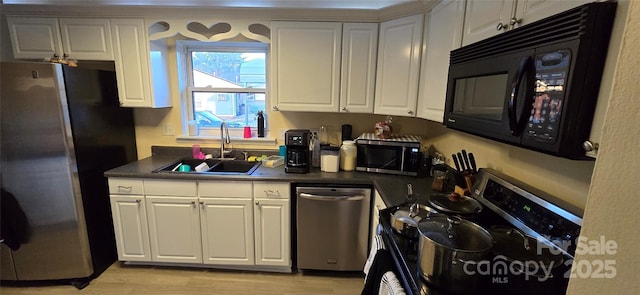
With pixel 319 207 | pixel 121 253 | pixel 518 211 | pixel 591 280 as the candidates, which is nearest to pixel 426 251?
pixel 591 280

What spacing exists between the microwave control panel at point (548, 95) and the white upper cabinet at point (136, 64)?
250 centimetres

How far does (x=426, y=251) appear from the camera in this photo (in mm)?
831

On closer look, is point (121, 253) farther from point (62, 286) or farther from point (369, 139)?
point (369, 139)

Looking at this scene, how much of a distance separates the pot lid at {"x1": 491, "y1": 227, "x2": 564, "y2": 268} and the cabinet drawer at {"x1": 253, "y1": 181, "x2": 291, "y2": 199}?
1.37 metres

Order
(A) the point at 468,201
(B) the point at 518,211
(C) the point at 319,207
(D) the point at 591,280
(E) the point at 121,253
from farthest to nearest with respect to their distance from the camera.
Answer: (E) the point at 121,253
(C) the point at 319,207
(A) the point at 468,201
(B) the point at 518,211
(D) the point at 591,280

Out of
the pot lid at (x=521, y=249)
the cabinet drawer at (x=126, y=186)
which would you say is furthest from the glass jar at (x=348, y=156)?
the cabinet drawer at (x=126, y=186)

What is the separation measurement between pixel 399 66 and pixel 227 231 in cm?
182

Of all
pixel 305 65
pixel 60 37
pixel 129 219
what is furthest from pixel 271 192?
pixel 60 37

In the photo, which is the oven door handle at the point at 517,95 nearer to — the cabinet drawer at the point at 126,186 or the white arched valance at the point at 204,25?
the white arched valance at the point at 204,25

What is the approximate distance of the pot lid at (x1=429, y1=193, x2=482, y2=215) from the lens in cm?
127

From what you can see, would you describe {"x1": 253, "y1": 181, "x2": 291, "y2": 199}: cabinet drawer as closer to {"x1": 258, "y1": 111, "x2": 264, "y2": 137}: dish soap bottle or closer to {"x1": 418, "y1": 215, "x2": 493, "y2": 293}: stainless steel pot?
{"x1": 258, "y1": 111, "x2": 264, "y2": 137}: dish soap bottle

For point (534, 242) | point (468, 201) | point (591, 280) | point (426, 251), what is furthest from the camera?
point (468, 201)

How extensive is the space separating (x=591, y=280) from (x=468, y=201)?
0.94m

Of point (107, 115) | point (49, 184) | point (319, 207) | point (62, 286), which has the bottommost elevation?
point (62, 286)
